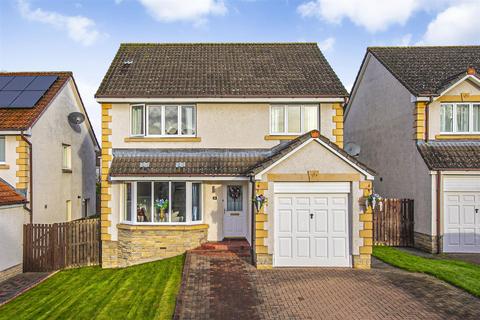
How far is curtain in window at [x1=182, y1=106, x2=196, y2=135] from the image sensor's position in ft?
49.6

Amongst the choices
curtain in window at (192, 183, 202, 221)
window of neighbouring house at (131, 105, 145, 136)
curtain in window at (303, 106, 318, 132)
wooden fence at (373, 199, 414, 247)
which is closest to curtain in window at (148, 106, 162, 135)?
window of neighbouring house at (131, 105, 145, 136)

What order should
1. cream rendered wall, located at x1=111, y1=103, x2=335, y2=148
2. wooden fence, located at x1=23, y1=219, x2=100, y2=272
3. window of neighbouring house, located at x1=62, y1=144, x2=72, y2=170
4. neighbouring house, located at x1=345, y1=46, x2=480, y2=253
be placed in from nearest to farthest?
wooden fence, located at x1=23, y1=219, x2=100, y2=272 → neighbouring house, located at x1=345, y1=46, x2=480, y2=253 → cream rendered wall, located at x1=111, y1=103, x2=335, y2=148 → window of neighbouring house, located at x1=62, y1=144, x2=72, y2=170

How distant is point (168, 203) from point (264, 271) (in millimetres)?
4731

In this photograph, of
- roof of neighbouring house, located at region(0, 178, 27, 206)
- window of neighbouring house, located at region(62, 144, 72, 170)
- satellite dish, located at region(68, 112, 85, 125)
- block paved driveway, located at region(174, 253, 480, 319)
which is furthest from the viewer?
window of neighbouring house, located at region(62, 144, 72, 170)

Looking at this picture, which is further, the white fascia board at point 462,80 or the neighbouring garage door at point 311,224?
the white fascia board at point 462,80

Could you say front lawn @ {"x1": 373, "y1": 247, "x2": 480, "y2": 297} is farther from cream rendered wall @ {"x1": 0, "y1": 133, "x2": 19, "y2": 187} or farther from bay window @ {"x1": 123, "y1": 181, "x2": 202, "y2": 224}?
cream rendered wall @ {"x1": 0, "y1": 133, "x2": 19, "y2": 187}

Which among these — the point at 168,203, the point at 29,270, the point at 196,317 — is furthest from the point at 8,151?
the point at 196,317

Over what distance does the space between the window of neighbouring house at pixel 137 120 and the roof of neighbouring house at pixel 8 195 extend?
501 cm

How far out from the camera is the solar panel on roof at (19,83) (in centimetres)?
1762

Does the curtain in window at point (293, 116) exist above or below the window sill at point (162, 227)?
above

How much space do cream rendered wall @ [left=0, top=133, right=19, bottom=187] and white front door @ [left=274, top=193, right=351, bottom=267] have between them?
10765 mm

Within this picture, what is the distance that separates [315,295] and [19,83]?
55.7 ft

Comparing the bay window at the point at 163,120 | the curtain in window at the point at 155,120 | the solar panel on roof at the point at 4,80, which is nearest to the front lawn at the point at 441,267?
the bay window at the point at 163,120

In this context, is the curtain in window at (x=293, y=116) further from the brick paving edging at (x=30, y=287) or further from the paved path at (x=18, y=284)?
the paved path at (x=18, y=284)
